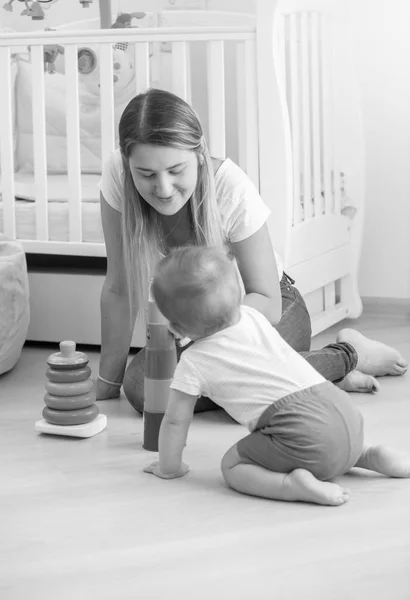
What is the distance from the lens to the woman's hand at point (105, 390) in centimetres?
196

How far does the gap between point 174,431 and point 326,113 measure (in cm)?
132

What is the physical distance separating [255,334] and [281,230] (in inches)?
30.4

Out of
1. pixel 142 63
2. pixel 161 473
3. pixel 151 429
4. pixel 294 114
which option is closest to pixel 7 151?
pixel 142 63

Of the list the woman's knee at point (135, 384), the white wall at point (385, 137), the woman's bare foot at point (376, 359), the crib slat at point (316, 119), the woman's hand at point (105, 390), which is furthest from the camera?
the white wall at point (385, 137)

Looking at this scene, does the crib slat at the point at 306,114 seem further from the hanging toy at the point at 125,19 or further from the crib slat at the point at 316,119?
the hanging toy at the point at 125,19

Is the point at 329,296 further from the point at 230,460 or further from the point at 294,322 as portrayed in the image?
the point at 230,460

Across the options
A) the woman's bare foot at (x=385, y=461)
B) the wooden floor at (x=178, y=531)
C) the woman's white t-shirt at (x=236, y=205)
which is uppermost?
the woman's white t-shirt at (x=236, y=205)

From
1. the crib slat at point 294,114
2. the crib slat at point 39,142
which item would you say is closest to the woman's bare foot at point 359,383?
the crib slat at point 294,114

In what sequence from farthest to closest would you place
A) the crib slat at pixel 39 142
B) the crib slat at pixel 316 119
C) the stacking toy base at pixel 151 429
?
the crib slat at pixel 316 119
the crib slat at pixel 39 142
the stacking toy base at pixel 151 429

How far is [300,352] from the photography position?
1898 mm

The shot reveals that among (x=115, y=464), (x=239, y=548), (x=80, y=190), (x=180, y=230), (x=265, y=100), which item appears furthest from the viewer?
(x=80, y=190)

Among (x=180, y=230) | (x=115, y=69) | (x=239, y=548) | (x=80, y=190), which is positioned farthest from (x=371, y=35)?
(x=239, y=548)

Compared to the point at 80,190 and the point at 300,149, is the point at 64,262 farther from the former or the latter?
the point at 300,149

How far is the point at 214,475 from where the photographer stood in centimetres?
152
